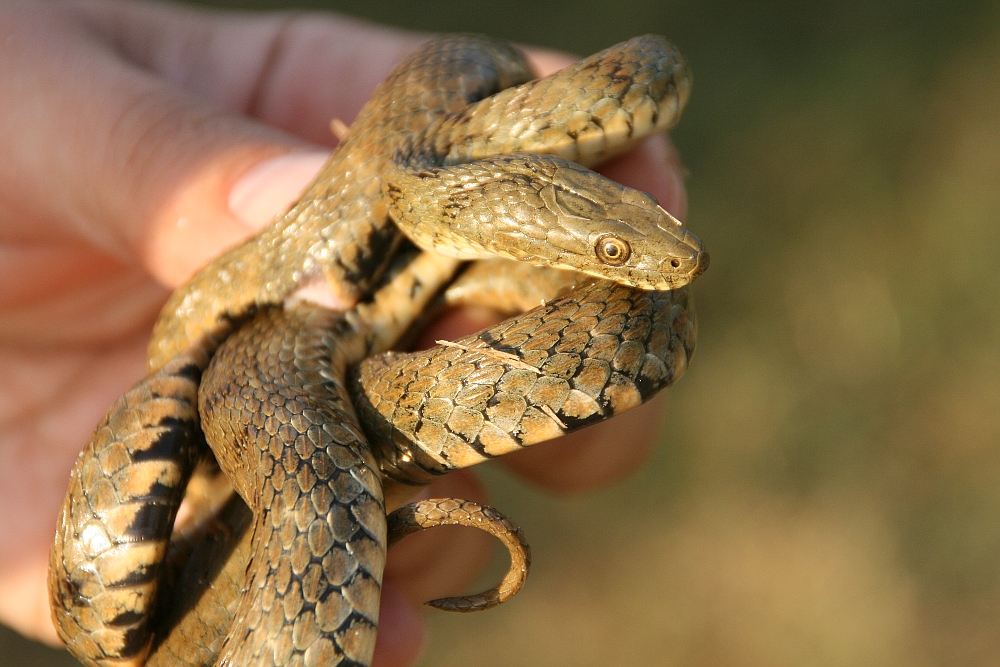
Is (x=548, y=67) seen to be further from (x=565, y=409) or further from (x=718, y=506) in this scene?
(x=718, y=506)

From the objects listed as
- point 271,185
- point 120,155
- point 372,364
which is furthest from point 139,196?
point 372,364

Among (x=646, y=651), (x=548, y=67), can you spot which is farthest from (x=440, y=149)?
(x=646, y=651)

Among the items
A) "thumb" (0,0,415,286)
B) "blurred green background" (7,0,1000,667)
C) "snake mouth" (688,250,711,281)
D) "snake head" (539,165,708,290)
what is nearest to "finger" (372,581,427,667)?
"thumb" (0,0,415,286)

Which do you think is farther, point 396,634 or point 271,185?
point 396,634

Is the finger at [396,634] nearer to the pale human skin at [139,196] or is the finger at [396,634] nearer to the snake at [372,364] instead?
the pale human skin at [139,196]

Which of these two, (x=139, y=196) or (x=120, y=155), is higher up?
(x=120, y=155)

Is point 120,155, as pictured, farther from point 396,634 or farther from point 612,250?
point 396,634
